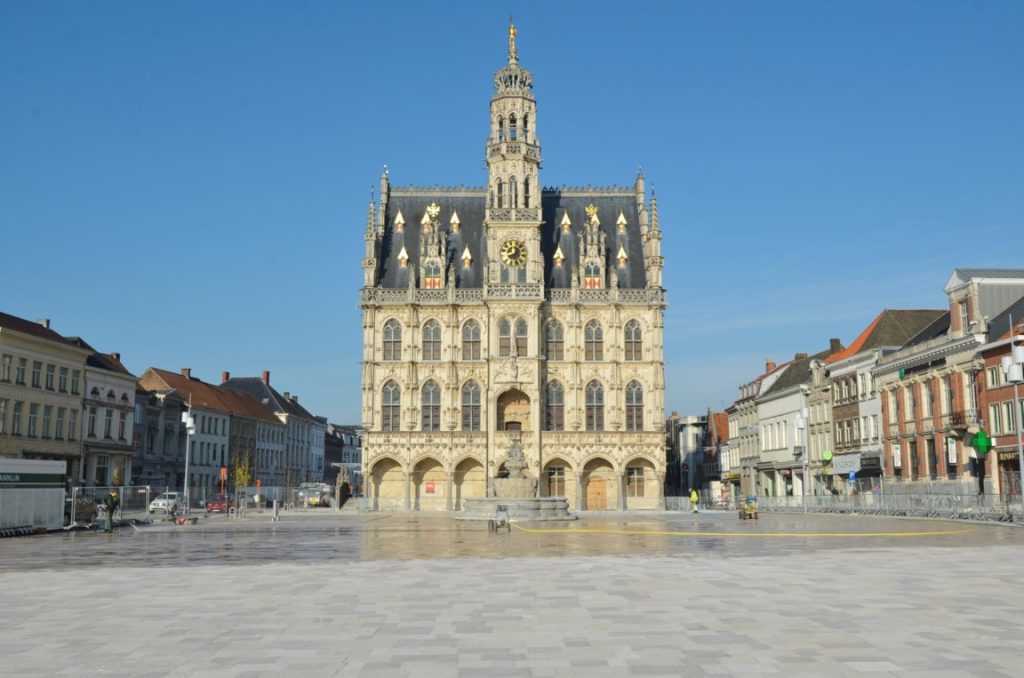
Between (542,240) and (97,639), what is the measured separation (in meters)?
65.4

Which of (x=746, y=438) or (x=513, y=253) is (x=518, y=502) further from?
(x=746, y=438)

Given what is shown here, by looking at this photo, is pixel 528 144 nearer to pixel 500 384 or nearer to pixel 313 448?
pixel 500 384

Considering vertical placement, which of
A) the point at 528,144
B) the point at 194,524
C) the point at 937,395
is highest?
the point at 528,144

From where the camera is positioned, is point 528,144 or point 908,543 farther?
point 528,144

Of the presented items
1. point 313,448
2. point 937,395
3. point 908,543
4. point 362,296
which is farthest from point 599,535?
point 313,448

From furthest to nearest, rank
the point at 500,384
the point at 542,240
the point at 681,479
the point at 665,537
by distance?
the point at 681,479 → the point at 542,240 → the point at 500,384 → the point at 665,537

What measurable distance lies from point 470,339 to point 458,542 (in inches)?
1640

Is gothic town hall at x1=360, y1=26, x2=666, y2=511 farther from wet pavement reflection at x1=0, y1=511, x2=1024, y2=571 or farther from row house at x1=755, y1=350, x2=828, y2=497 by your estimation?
wet pavement reflection at x1=0, y1=511, x2=1024, y2=571

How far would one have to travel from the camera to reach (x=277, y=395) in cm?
12481

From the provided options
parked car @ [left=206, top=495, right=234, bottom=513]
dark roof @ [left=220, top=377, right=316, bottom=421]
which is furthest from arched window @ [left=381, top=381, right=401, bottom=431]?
dark roof @ [left=220, top=377, right=316, bottom=421]

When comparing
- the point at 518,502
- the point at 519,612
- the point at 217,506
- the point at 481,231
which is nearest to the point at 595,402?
the point at 481,231

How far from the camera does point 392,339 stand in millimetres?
71438

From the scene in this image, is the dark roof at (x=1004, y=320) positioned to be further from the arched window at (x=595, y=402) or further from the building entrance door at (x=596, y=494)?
the building entrance door at (x=596, y=494)

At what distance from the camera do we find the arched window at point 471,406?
2773 inches
